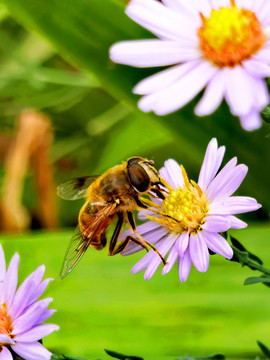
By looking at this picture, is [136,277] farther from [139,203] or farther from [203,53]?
[203,53]

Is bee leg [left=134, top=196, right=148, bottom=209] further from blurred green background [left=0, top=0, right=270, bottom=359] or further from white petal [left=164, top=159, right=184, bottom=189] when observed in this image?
blurred green background [left=0, top=0, right=270, bottom=359]

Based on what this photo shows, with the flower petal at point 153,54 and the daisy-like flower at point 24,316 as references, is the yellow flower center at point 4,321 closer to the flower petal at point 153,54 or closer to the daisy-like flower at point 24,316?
the daisy-like flower at point 24,316

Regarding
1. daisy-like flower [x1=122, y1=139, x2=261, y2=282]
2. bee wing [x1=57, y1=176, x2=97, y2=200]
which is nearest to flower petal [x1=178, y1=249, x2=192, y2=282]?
daisy-like flower [x1=122, y1=139, x2=261, y2=282]

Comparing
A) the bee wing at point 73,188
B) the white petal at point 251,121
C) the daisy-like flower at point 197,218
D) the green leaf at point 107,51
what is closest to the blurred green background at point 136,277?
the green leaf at point 107,51

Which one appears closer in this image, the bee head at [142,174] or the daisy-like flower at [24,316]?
the daisy-like flower at [24,316]

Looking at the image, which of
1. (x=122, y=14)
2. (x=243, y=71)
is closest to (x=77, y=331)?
(x=122, y=14)

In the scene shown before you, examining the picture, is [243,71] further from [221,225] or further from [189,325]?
[189,325]

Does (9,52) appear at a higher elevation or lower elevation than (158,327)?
higher
